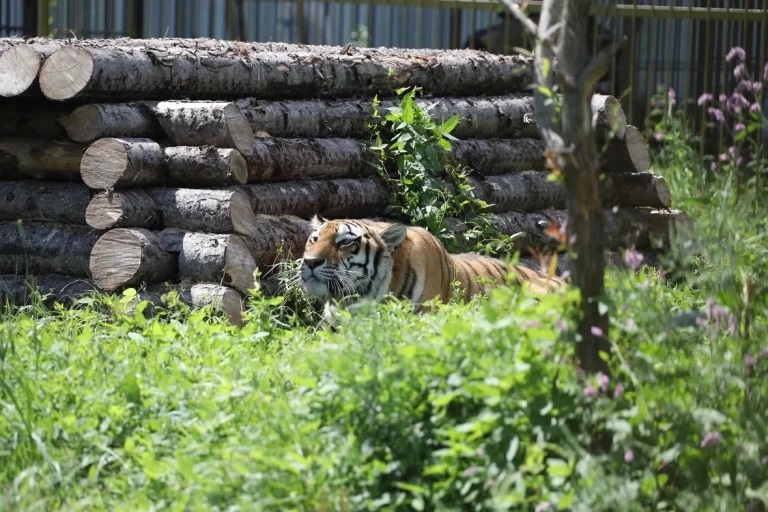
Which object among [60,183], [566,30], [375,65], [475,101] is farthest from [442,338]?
[475,101]

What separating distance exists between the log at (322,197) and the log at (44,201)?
0.86 meters

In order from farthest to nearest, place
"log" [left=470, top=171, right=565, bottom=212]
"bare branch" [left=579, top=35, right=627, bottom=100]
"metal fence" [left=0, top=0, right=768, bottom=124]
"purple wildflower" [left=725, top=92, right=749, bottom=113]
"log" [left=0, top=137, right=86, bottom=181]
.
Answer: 1. "metal fence" [left=0, top=0, right=768, bottom=124]
2. "log" [left=470, top=171, right=565, bottom=212]
3. "log" [left=0, top=137, right=86, bottom=181]
4. "purple wildflower" [left=725, top=92, right=749, bottom=113]
5. "bare branch" [left=579, top=35, right=627, bottom=100]

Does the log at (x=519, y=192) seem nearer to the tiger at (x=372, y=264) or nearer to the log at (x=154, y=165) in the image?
the tiger at (x=372, y=264)

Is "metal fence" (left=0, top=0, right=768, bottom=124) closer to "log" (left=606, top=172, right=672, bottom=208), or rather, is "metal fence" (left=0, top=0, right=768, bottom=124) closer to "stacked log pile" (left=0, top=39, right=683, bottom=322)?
"log" (left=606, top=172, right=672, bottom=208)

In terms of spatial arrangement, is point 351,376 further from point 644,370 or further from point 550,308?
point 644,370

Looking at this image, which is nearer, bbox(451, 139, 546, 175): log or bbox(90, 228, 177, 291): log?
bbox(90, 228, 177, 291): log

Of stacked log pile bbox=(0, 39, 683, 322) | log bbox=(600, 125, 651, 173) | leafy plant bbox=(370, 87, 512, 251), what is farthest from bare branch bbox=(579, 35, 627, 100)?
log bbox=(600, 125, 651, 173)

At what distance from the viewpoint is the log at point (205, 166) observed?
656 centimetres

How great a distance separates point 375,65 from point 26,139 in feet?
7.67

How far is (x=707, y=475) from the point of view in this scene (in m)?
3.40

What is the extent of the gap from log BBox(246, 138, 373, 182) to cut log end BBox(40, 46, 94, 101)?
945 mm

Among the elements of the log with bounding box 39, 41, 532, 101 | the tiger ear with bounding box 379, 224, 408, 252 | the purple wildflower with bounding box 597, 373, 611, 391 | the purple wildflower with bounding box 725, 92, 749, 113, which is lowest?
the tiger ear with bounding box 379, 224, 408, 252

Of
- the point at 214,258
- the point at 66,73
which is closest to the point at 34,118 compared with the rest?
the point at 66,73

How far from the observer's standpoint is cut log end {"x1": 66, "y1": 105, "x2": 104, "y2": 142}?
6.57 m
